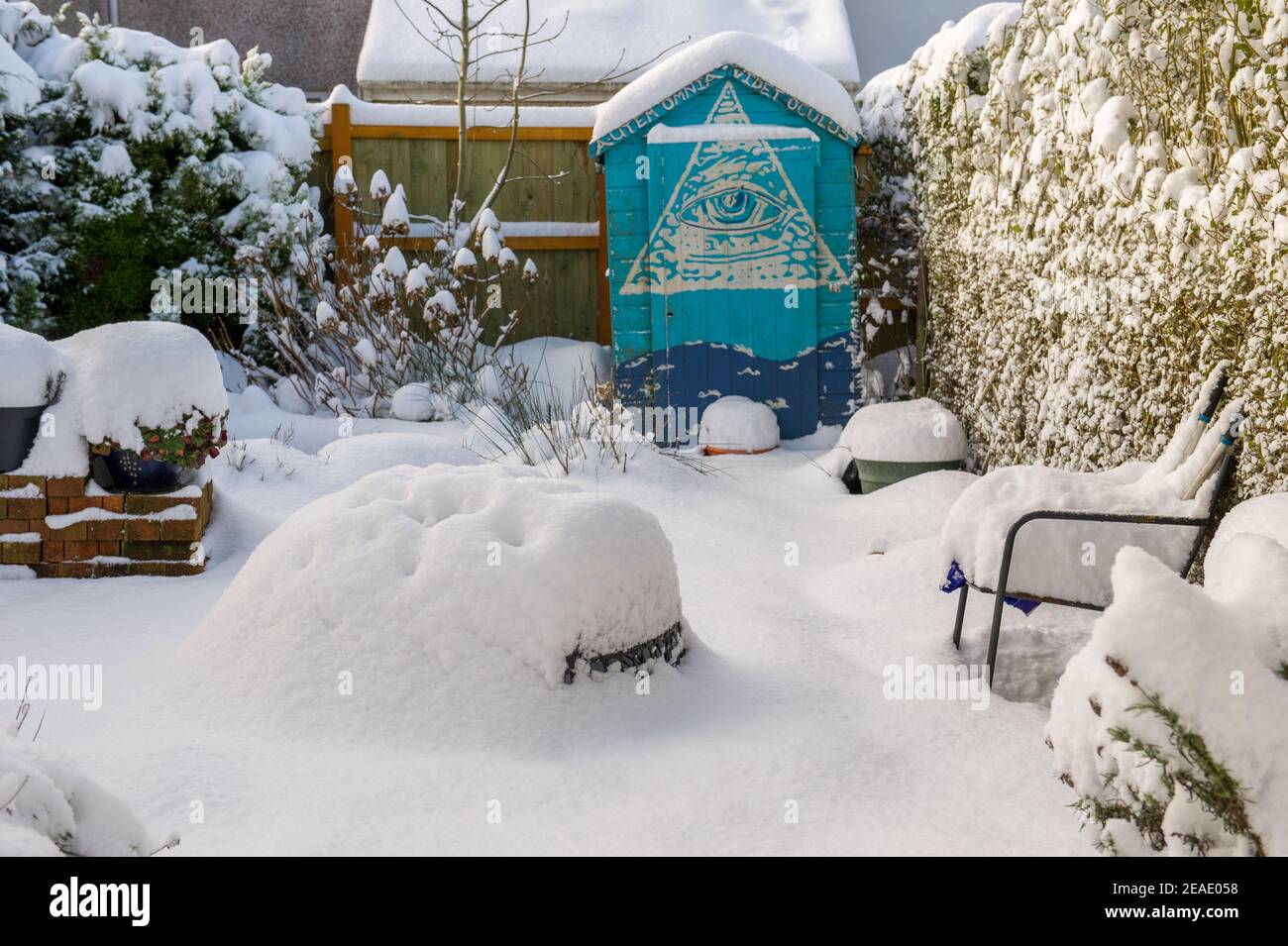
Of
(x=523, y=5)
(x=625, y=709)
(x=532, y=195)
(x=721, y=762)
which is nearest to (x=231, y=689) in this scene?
(x=625, y=709)

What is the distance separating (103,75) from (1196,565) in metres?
6.39

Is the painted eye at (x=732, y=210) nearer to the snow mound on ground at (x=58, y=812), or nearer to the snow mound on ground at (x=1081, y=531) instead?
the snow mound on ground at (x=1081, y=531)

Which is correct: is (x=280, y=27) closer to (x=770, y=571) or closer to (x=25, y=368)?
(x=25, y=368)

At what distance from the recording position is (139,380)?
4.32 m

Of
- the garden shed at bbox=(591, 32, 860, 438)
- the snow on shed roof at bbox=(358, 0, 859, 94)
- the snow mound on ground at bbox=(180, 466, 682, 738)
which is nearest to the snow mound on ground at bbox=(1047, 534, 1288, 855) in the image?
the snow mound on ground at bbox=(180, 466, 682, 738)

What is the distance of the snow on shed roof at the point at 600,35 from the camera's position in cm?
1033

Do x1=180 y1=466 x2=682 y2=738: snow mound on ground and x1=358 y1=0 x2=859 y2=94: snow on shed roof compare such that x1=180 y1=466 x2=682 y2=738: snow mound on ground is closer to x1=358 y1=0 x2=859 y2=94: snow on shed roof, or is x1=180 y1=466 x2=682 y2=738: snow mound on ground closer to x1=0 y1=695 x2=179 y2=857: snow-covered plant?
x1=0 y1=695 x2=179 y2=857: snow-covered plant

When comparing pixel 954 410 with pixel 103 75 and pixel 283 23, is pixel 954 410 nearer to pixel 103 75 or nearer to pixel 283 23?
pixel 103 75

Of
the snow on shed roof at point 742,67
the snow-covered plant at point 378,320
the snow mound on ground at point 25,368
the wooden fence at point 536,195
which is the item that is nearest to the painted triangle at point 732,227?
the snow on shed roof at point 742,67

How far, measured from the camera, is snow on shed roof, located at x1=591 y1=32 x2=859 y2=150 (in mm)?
6723

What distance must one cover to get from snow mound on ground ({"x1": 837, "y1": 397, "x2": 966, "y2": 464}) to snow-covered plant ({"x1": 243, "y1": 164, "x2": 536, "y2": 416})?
7.01 ft

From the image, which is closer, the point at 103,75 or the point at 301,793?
the point at 301,793

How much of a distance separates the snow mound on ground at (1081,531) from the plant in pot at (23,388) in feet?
10.6
